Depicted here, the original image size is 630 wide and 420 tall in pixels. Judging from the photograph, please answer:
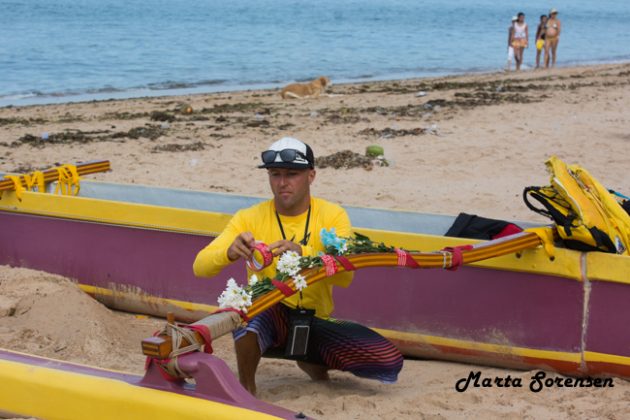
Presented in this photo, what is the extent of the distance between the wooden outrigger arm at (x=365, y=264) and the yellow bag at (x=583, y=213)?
0.17 metres

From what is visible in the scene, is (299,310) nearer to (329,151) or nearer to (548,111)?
(329,151)

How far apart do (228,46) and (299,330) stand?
25875 millimetres

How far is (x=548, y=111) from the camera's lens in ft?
40.1

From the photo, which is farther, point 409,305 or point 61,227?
point 61,227

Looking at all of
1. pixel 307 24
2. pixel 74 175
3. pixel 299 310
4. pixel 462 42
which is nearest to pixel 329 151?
pixel 74 175

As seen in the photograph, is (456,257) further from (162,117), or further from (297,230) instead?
(162,117)

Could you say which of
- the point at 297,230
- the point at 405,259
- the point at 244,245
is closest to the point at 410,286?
the point at 405,259

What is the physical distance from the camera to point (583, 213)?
4.21 m

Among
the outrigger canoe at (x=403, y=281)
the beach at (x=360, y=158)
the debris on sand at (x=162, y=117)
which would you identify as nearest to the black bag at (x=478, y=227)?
the outrigger canoe at (x=403, y=281)

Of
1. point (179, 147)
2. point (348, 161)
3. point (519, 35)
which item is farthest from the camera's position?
point (519, 35)

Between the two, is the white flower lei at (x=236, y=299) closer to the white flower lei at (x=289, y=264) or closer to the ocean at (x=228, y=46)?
the white flower lei at (x=289, y=264)

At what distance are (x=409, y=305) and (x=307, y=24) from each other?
117 ft

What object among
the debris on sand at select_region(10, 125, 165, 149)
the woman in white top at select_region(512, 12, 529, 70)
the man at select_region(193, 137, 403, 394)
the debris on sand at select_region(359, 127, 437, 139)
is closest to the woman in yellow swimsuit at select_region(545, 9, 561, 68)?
the woman in white top at select_region(512, 12, 529, 70)

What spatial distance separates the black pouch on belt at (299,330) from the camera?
3.79 meters
